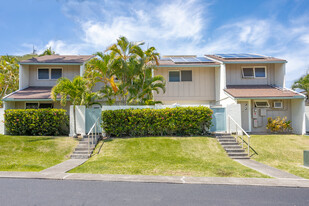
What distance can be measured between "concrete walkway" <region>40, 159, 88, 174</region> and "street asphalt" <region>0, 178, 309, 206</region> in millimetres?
1277

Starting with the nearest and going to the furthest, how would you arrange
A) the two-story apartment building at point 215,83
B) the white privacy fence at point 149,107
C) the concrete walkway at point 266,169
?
the concrete walkway at point 266,169
the white privacy fence at point 149,107
the two-story apartment building at point 215,83

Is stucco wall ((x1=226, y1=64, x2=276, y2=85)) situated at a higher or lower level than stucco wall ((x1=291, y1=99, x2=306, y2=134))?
higher

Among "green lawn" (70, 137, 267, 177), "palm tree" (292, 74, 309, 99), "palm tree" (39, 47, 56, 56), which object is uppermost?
"palm tree" (39, 47, 56, 56)

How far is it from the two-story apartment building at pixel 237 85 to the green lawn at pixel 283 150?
2.23m

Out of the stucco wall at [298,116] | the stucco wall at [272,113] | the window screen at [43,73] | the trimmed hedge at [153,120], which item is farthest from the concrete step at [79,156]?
the stucco wall at [298,116]

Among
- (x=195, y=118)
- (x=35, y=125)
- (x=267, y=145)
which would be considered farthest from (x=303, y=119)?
(x=35, y=125)

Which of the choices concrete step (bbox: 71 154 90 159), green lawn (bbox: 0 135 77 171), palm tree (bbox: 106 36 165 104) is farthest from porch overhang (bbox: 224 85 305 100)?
green lawn (bbox: 0 135 77 171)

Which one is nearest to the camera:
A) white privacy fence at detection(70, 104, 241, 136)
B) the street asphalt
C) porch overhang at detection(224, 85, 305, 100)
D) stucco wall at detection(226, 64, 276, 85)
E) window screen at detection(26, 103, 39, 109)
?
the street asphalt

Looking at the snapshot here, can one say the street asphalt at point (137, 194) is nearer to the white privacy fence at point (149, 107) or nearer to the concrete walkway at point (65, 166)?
the concrete walkway at point (65, 166)

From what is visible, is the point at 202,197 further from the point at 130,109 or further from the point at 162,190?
the point at 130,109

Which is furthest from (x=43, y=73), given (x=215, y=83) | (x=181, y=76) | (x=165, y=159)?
(x=215, y=83)

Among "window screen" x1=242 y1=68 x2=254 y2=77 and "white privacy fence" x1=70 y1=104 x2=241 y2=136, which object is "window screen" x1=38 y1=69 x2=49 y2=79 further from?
"window screen" x1=242 y1=68 x2=254 y2=77

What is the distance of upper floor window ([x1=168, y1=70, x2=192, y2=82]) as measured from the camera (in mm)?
18000

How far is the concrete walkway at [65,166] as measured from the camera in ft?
27.4
